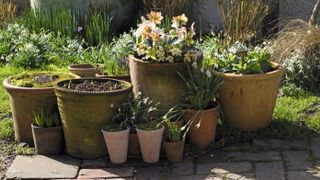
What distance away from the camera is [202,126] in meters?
4.80

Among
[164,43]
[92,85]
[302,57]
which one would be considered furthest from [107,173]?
[302,57]

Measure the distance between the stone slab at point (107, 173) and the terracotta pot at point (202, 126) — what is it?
609mm

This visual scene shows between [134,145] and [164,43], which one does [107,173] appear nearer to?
[134,145]

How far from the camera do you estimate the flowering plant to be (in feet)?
15.5

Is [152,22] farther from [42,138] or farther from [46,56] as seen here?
[46,56]

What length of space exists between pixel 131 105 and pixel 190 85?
505 mm

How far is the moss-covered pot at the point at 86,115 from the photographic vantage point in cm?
454

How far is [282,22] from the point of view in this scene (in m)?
7.50

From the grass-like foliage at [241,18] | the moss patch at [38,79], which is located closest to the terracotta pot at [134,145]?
the moss patch at [38,79]

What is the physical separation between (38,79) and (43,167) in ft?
2.82

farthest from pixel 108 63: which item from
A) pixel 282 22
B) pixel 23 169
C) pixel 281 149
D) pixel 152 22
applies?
pixel 282 22

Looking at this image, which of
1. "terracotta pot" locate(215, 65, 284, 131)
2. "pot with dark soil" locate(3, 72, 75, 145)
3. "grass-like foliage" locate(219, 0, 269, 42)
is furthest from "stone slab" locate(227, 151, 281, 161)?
"grass-like foliage" locate(219, 0, 269, 42)

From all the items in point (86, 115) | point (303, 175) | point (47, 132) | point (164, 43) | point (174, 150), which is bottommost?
point (303, 175)

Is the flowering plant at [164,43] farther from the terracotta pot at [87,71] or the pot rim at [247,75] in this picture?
the terracotta pot at [87,71]
